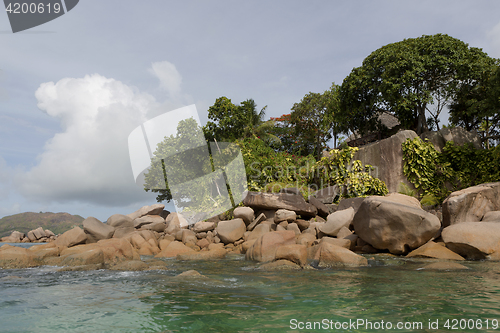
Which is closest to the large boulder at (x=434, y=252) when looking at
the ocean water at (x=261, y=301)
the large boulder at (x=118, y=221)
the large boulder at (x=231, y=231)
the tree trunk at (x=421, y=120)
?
the ocean water at (x=261, y=301)

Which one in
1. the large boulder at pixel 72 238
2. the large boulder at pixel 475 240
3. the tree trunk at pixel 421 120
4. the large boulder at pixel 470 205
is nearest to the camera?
the large boulder at pixel 475 240

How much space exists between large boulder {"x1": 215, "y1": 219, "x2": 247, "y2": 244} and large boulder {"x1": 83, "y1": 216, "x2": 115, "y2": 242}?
4754mm

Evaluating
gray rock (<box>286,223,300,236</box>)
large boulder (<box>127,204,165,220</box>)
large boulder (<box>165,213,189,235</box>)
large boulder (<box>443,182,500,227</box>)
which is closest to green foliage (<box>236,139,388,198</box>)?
gray rock (<box>286,223,300,236</box>)

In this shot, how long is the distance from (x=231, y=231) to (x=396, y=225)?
21.4 feet

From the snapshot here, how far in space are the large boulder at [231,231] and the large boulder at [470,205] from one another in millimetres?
7441

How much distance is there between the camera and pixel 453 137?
16.9 m

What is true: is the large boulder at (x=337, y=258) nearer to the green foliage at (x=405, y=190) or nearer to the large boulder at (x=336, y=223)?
the large boulder at (x=336, y=223)

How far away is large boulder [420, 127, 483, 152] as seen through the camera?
16.6 m

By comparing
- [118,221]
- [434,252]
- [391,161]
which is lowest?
[434,252]

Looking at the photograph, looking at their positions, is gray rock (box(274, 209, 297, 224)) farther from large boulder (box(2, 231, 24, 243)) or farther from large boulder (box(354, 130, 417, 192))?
large boulder (box(2, 231, 24, 243))

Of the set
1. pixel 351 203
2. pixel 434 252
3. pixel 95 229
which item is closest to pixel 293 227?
pixel 351 203

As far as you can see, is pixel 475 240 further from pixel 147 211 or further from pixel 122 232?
pixel 147 211

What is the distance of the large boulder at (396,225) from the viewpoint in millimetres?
8727

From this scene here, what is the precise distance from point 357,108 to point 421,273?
1698 centimetres
